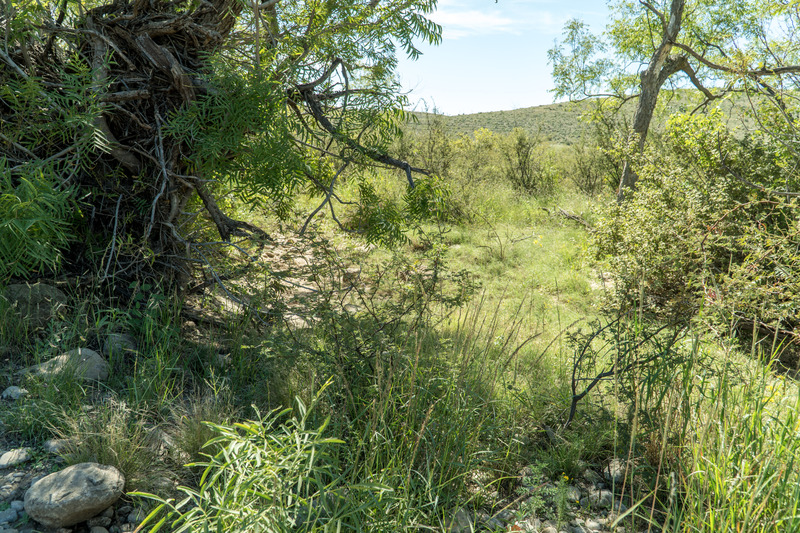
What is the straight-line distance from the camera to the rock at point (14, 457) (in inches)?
87.0

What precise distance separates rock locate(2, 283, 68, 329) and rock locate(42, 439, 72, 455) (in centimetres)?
114

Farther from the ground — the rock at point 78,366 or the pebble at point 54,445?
the rock at point 78,366

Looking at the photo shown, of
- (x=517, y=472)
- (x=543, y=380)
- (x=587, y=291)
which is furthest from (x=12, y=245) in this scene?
(x=587, y=291)

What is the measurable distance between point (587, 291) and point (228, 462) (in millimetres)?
5778

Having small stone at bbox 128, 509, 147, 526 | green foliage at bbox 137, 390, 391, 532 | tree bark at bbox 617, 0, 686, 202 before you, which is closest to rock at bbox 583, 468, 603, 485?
green foliage at bbox 137, 390, 391, 532

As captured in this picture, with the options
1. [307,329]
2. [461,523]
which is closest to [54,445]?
[307,329]

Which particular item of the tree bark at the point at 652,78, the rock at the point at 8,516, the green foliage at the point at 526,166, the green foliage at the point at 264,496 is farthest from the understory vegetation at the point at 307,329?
the green foliage at the point at 526,166

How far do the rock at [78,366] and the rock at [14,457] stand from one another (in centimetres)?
48

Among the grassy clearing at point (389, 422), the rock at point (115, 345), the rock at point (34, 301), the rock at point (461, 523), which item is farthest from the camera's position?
the rock at point (34, 301)

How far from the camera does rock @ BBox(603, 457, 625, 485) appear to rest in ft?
8.60

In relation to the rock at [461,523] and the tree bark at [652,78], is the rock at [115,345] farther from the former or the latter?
the tree bark at [652,78]

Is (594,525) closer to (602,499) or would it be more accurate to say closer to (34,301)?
(602,499)

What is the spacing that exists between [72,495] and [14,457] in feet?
1.79

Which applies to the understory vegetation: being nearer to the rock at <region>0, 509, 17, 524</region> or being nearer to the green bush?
the green bush
